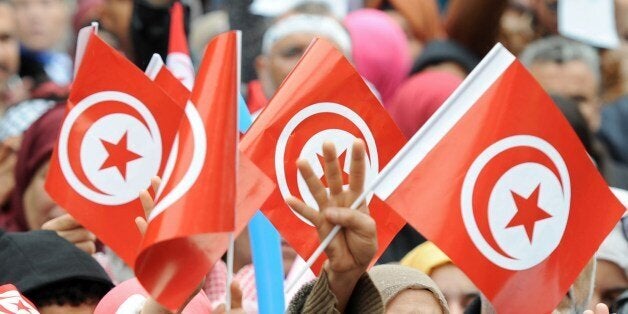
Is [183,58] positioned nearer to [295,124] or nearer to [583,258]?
[295,124]

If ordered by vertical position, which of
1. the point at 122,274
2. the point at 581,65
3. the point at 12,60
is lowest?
the point at 122,274

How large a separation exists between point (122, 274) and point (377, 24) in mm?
2627

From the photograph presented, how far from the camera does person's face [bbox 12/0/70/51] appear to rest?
31.5 ft

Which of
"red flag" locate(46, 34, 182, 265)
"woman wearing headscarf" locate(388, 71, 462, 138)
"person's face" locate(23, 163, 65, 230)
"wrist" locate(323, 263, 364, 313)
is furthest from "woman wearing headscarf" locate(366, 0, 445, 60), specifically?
"wrist" locate(323, 263, 364, 313)

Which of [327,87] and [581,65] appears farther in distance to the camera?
[581,65]

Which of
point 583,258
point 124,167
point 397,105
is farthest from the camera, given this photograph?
point 397,105

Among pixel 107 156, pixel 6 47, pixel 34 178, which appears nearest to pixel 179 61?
pixel 34 178

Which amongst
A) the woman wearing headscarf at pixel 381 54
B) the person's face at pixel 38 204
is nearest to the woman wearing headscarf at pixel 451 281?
the person's face at pixel 38 204

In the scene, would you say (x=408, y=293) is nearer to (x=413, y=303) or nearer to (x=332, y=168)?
(x=413, y=303)

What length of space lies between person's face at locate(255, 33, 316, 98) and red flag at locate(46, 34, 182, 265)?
2.07 m

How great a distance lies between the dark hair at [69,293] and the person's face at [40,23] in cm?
439

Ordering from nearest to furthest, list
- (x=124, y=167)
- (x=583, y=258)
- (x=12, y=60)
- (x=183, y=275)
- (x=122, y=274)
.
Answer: (x=183, y=275)
(x=583, y=258)
(x=124, y=167)
(x=122, y=274)
(x=12, y=60)

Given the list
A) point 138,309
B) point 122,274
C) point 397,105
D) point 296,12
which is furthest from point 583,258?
point 296,12

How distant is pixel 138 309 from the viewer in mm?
4734
